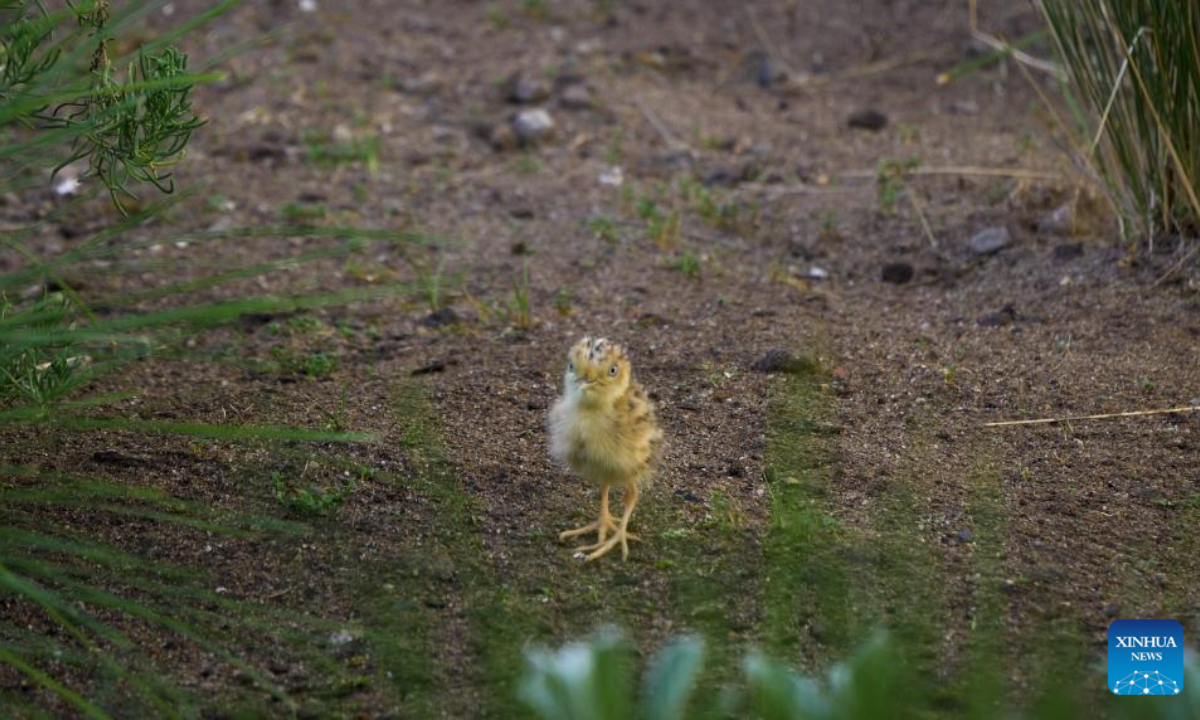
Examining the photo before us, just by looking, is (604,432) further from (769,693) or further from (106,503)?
(769,693)

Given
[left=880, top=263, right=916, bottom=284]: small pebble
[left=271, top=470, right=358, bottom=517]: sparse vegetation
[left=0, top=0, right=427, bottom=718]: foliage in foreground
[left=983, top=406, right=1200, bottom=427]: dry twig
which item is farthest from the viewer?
[left=880, top=263, right=916, bottom=284]: small pebble

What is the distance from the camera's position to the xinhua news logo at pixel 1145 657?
2.93 meters

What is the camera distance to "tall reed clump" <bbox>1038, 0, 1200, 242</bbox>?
4.79 meters

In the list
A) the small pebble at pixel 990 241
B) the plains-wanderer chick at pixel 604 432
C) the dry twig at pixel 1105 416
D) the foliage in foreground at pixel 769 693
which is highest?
the foliage in foreground at pixel 769 693

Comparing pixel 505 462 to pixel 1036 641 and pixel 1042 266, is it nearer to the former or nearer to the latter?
pixel 1036 641

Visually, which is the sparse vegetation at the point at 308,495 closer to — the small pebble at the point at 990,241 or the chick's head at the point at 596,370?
the chick's head at the point at 596,370

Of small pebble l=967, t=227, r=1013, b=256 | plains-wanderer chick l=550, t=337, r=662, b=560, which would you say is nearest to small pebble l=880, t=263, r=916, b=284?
small pebble l=967, t=227, r=1013, b=256

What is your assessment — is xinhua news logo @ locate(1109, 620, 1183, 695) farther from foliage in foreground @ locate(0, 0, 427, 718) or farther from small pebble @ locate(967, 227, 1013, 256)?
small pebble @ locate(967, 227, 1013, 256)

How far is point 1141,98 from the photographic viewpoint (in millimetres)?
4992

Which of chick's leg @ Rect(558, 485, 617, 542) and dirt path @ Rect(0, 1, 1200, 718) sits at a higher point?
chick's leg @ Rect(558, 485, 617, 542)

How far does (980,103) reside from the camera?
7730mm

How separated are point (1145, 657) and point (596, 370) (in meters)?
1.47

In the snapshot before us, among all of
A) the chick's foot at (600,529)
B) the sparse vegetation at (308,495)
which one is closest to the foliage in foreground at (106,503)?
the sparse vegetation at (308,495)

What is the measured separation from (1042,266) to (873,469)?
1.91 meters
